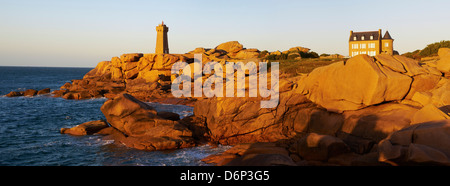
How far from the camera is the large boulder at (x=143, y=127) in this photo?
74.4ft

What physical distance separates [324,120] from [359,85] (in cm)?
325

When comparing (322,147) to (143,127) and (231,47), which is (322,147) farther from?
(231,47)

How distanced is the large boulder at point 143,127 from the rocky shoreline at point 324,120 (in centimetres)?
7

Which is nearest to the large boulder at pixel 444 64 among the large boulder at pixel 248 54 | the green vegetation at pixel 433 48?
the green vegetation at pixel 433 48

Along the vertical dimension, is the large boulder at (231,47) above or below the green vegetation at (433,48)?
above

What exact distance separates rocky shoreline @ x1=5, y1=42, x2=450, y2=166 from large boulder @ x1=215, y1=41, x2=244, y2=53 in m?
55.5

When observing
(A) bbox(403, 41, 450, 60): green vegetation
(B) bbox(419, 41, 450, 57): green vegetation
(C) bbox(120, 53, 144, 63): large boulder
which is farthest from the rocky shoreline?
(C) bbox(120, 53, 144, 63): large boulder

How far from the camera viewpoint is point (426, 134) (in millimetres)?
14094

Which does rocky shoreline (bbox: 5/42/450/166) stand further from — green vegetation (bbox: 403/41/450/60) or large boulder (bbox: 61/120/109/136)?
green vegetation (bbox: 403/41/450/60)

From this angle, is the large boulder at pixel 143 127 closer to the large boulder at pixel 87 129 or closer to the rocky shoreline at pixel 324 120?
the rocky shoreline at pixel 324 120

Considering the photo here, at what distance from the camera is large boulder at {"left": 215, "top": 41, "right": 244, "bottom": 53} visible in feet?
271

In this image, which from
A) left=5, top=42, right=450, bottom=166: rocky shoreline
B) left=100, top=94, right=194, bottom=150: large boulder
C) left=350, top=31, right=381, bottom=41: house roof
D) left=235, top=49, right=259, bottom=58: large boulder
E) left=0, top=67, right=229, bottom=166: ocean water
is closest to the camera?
left=5, top=42, right=450, bottom=166: rocky shoreline
